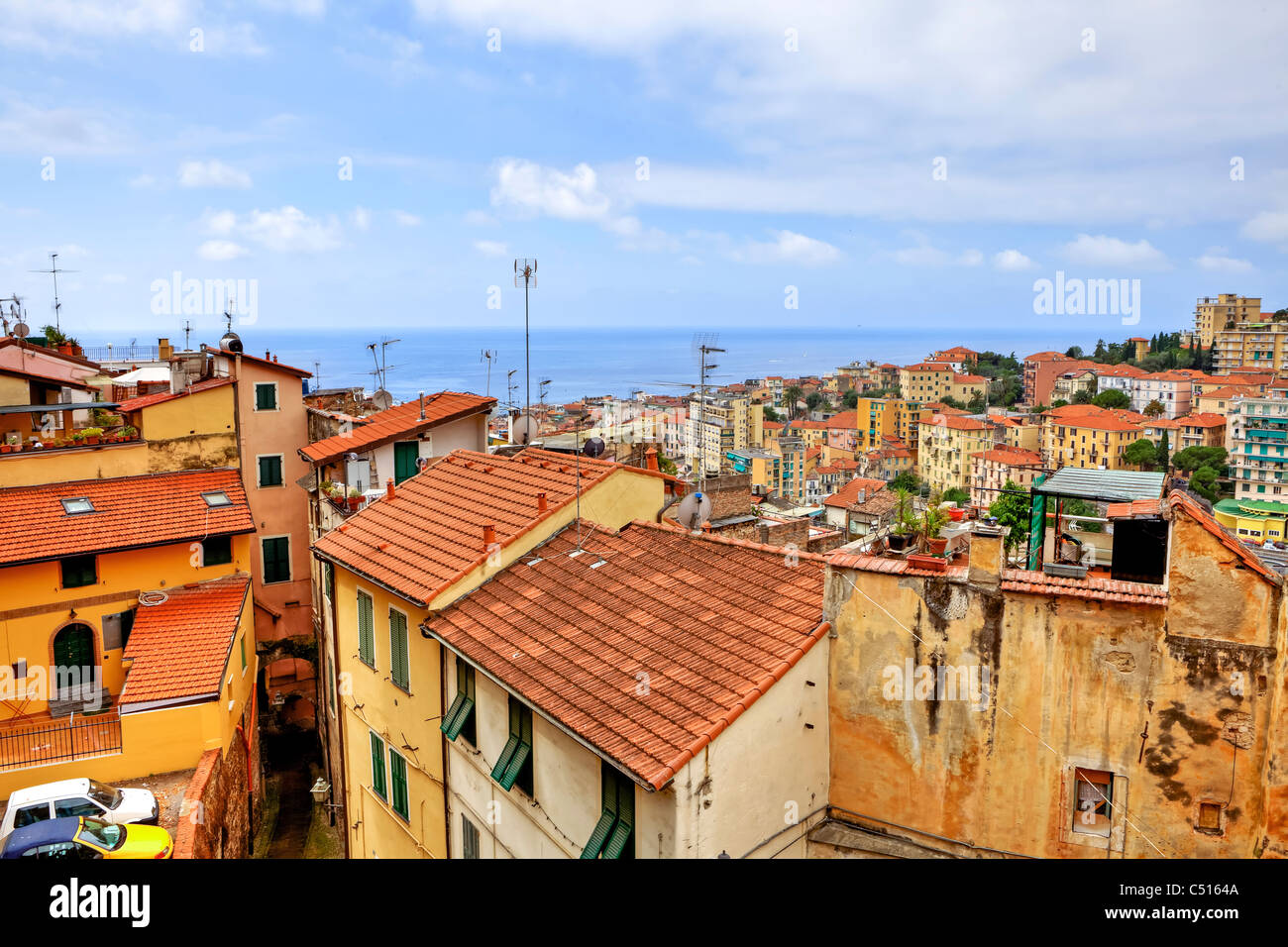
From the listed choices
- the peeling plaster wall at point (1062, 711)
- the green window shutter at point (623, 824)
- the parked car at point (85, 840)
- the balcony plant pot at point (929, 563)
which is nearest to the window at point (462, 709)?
the green window shutter at point (623, 824)

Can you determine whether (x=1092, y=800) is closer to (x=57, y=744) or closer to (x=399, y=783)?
(x=399, y=783)

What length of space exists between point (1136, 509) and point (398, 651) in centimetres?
887

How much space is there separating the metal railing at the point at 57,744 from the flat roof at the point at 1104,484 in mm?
14686

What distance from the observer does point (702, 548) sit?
10.4m

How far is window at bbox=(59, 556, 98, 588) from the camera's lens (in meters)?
17.6

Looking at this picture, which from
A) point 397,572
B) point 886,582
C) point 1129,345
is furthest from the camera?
point 1129,345

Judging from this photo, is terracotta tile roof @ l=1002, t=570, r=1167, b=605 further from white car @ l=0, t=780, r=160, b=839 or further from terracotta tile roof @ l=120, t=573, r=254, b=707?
terracotta tile roof @ l=120, t=573, r=254, b=707

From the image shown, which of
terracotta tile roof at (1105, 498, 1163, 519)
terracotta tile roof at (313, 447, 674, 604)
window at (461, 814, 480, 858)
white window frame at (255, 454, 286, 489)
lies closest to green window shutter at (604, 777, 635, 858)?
window at (461, 814, 480, 858)

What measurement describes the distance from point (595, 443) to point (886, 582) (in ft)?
34.1

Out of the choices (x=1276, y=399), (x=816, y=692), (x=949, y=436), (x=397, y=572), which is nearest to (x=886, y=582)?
(x=816, y=692)

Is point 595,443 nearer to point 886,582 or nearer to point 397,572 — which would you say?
point 397,572

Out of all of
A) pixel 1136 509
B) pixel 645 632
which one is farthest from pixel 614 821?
pixel 1136 509

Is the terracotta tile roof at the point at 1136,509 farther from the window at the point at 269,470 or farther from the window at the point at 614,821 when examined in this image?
the window at the point at 269,470
